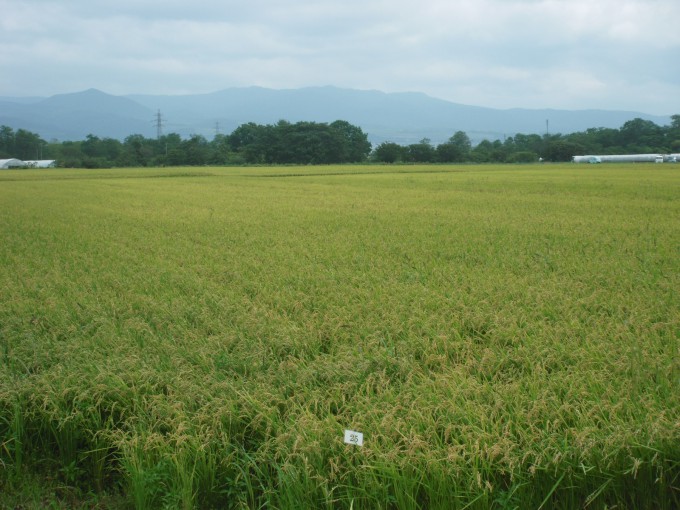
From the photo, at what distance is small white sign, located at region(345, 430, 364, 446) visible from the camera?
2510 mm

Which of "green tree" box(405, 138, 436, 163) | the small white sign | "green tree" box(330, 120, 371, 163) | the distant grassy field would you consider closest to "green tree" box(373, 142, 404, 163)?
"green tree" box(405, 138, 436, 163)

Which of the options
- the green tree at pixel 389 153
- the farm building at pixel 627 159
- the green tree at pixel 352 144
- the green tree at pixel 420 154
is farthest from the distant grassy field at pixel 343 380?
the green tree at pixel 352 144

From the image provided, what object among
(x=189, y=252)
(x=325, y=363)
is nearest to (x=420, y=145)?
(x=189, y=252)

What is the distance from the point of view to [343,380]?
332 cm

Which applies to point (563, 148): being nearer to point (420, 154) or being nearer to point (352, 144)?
point (420, 154)

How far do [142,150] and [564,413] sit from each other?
63402 mm

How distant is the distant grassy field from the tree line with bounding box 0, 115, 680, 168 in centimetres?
4975

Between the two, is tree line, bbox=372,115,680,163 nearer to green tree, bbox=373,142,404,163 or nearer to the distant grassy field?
green tree, bbox=373,142,404,163

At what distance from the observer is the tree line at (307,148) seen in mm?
55719

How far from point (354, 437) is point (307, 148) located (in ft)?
177

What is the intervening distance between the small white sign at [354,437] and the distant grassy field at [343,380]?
0.04 meters

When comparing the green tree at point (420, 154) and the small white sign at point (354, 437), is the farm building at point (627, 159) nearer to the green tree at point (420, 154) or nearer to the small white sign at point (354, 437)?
the green tree at point (420, 154)

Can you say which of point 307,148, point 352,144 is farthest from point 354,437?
point 352,144

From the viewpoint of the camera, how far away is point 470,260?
6.84 m
